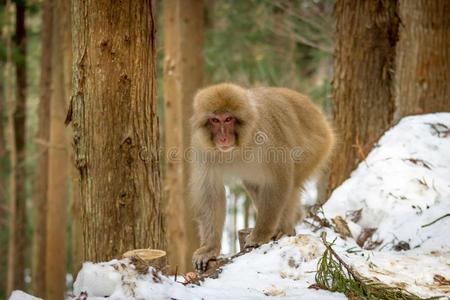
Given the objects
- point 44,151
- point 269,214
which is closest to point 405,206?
point 269,214

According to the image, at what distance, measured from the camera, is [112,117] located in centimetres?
380

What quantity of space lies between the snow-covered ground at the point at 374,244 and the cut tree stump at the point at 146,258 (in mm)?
50

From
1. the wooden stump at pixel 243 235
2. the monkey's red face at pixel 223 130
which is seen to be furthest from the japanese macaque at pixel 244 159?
the wooden stump at pixel 243 235

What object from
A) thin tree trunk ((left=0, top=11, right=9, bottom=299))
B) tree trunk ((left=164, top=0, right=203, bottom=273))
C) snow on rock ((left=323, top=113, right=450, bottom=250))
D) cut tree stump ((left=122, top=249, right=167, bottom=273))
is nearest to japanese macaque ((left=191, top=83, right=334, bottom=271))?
snow on rock ((left=323, top=113, right=450, bottom=250))

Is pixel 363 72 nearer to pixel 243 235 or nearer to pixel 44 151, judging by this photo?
pixel 243 235

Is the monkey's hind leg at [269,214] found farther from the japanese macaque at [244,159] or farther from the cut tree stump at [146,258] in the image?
the cut tree stump at [146,258]

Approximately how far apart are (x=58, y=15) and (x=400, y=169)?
6.83 metres

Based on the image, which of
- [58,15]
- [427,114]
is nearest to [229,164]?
[427,114]

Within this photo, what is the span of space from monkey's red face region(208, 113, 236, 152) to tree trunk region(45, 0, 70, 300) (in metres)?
5.77

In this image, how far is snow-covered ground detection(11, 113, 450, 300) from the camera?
3.07 metres

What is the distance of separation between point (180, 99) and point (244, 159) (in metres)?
4.76

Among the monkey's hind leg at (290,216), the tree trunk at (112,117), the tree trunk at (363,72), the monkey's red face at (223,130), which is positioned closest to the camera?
the tree trunk at (112,117)

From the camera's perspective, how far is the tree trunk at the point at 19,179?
1165 centimetres

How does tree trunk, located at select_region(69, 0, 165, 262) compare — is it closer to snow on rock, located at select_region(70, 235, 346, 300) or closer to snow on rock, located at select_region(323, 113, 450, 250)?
snow on rock, located at select_region(70, 235, 346, 300)
